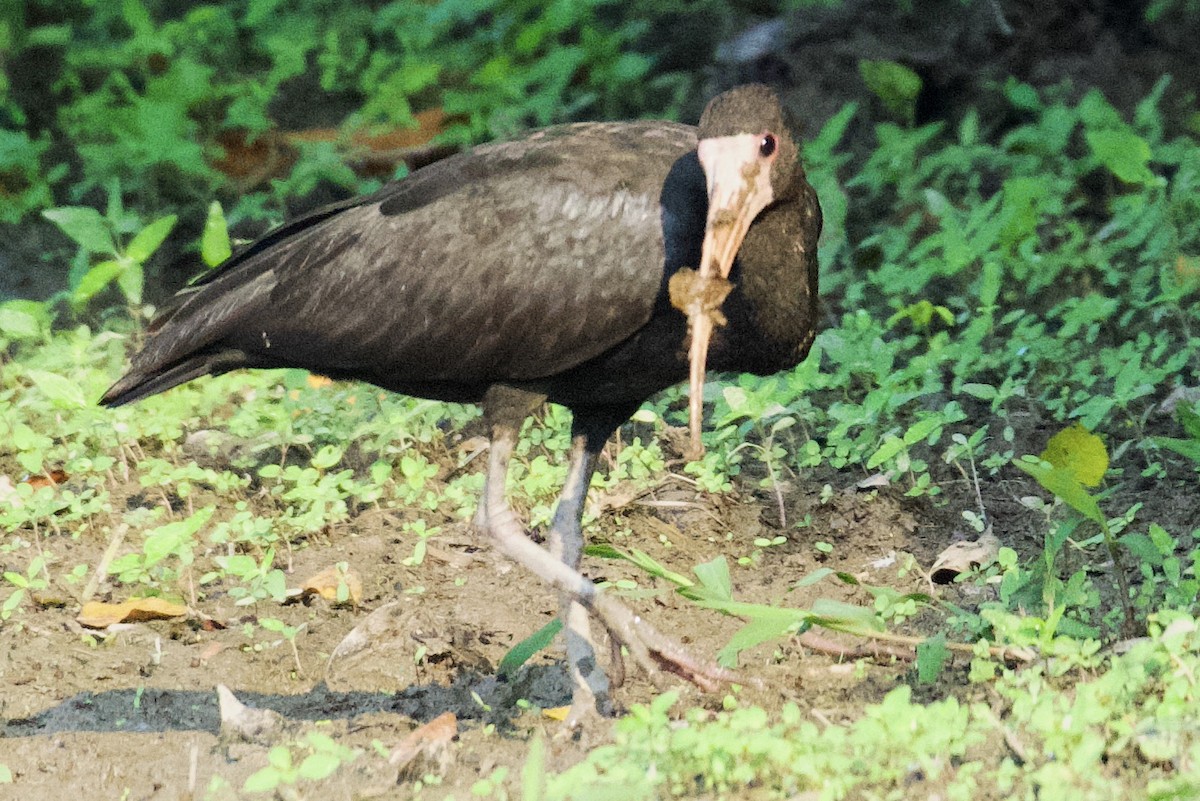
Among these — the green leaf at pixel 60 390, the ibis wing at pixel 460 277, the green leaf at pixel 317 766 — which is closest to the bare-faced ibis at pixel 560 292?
the ibis wing at pixel 460 277

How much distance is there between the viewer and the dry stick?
213 inches

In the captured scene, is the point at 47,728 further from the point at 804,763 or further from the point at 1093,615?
the point at 1093,615

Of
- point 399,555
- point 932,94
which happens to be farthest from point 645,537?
point 932,94

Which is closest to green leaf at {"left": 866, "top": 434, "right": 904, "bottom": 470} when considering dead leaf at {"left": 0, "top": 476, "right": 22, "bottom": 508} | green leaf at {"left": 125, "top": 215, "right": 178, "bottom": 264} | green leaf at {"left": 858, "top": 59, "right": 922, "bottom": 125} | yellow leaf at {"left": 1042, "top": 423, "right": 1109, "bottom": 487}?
yellow leaf at {"left": 1042, "top": 423, "right": 1109, "bottom": 487}

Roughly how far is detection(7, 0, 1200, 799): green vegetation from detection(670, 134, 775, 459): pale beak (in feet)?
1.91

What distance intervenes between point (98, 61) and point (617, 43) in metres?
2.97

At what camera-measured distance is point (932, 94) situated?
8562 mm

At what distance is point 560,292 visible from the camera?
4.67 m

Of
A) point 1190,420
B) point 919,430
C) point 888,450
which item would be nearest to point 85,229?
point 888,450

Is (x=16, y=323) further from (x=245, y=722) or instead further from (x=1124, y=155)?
(x=1124, y=155)

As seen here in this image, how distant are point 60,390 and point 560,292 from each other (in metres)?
2.26

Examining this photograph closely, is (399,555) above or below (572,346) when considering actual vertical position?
below

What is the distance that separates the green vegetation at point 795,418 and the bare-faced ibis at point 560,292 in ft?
1.57

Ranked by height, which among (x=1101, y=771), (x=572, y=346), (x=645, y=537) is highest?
(x=572, y=346)
